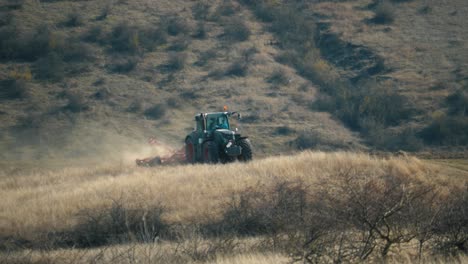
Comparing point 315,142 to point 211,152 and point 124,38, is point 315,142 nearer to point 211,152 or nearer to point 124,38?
point 211,152

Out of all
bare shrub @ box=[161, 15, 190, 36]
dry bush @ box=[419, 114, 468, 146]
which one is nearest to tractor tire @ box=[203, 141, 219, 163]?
dry bush @ box=[419, 114, 468, 146]

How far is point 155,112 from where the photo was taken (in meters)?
42.5

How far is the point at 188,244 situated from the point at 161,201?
5202 mm

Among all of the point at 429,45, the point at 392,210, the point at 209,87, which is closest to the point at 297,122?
the point at 209,87

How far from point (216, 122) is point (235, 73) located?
78.3 feet

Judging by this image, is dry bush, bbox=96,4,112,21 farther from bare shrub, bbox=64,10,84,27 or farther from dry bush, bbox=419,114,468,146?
dry bush, bbox=419,114,468,146

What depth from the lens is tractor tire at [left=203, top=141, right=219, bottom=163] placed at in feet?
76.1

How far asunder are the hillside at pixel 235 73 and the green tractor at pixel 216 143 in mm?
11633

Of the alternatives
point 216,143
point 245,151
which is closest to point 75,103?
point 216,143

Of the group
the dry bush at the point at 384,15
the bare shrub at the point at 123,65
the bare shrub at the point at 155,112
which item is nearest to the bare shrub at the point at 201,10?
the bare shrub at the point at 123,65

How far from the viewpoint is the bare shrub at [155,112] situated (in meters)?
42.4

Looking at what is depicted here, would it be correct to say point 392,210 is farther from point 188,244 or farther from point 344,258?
point 188,244

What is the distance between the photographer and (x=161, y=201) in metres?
17.5

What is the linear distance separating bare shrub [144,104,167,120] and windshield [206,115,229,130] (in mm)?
17915
